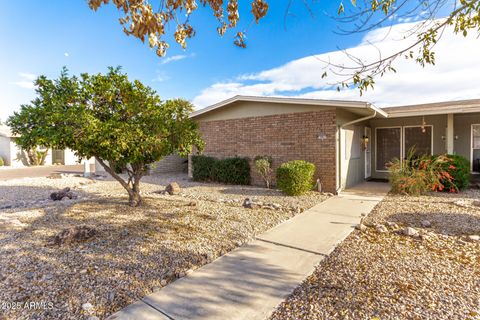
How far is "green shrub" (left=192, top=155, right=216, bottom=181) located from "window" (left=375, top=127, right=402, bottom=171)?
303 inches

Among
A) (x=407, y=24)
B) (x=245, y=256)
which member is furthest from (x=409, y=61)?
(x=245, y=256)

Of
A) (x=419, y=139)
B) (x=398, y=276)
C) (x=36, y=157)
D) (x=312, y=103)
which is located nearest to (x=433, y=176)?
(x=419, y=139)

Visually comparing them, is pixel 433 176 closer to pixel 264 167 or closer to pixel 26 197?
pixel 264 167

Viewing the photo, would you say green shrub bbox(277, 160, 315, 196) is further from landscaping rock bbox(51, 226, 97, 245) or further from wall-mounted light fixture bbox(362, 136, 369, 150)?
landscaping rock bbox(51, 226, 97, 245)

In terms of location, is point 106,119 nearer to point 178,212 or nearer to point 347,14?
point 178,212

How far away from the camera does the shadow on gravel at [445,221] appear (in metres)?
4.45

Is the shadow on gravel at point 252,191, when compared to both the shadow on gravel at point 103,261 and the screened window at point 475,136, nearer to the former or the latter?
the shadow on gravel at point 103,261

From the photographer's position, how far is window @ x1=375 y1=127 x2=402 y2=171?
1070cm

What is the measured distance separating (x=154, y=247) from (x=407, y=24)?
16.8 ft

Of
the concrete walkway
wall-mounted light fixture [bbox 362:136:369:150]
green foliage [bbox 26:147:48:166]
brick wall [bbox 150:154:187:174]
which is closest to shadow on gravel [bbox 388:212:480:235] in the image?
the concrete walkway

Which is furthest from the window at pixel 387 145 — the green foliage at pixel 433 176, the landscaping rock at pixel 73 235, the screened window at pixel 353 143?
the landscaping rock at pixel 73 235

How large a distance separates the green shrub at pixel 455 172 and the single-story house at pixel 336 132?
1011mm

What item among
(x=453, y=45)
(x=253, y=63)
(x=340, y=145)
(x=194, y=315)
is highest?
(x=253, y=63)

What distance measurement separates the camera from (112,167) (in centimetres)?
607
